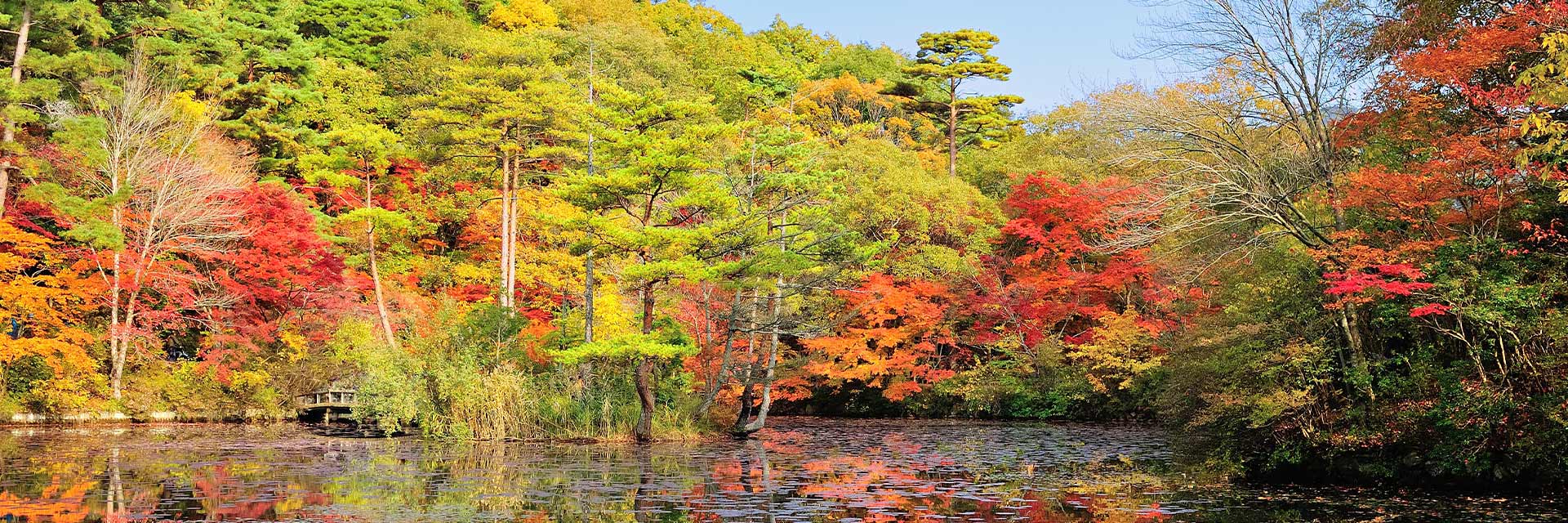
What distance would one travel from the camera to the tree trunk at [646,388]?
19.8 metres

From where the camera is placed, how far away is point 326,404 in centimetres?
2714

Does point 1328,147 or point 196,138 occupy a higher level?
point 196,138

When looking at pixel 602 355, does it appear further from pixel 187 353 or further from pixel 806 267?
pixel 187 353

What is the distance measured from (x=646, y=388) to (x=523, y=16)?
32.8 metres

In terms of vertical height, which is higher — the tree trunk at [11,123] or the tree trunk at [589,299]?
the tree trunk at [11,123]

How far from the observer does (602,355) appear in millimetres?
20062

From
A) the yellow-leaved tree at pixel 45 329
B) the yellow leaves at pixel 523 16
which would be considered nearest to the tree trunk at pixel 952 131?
the yellow leaves at pixel 523 16

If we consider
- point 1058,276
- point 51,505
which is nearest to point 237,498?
point 51,505

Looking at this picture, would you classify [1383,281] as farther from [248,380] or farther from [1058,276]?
[248,380]

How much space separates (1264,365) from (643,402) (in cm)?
989

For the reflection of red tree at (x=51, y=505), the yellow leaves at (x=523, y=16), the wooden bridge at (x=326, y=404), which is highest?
the yellow leaves at (x=523, y=16)

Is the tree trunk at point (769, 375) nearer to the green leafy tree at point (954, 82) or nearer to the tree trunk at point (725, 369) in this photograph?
the tree trunk at point (725, 369)

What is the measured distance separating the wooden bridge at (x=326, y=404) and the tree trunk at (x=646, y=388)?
986 cm

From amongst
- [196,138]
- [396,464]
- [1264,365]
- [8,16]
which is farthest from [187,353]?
[1264,365]
